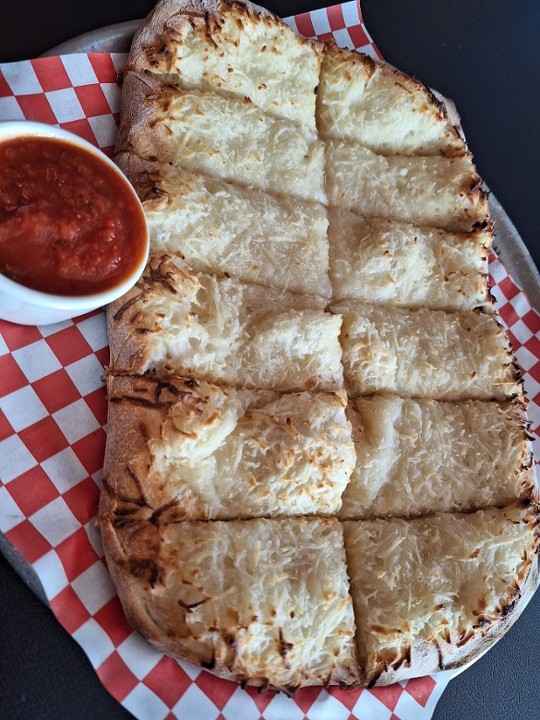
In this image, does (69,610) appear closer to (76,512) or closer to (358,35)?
(76,512)

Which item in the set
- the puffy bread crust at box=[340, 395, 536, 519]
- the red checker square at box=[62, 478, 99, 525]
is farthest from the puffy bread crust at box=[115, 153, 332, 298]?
the red checker square at box=[62, 478, 99, 525]

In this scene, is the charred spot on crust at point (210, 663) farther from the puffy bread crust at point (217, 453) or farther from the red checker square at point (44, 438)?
the red checker square at point (44, 438)

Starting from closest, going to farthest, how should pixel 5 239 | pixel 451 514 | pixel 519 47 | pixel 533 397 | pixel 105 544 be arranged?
pixel 5 239
pixel 105 544
pixel 451 514
pixel 533 397
pixel 519 47

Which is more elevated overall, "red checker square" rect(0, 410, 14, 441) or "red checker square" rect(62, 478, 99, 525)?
"red checker square" rect(0, 410, 14, 441)

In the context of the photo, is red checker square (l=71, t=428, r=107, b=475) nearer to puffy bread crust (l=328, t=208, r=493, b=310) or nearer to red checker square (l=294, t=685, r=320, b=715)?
red checker square (l=294, t=685, r=320, b=715)

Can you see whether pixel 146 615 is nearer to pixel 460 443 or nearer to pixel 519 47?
pixel 460 443

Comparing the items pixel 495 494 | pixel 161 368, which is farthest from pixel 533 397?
pixel 161 368
